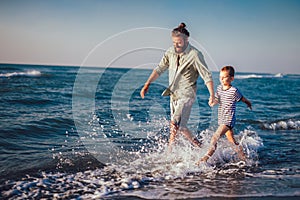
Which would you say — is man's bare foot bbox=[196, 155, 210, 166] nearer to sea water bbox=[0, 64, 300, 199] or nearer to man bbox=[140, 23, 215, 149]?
sea water bbox=[0, 64, 300, 199]

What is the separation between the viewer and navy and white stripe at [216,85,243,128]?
178 inches

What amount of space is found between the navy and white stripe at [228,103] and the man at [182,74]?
28 centimetres

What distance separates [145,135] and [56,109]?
3782 millimetres

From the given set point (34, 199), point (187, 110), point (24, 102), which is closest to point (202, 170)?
point (187, 110)

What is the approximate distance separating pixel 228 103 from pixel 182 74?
2.66ft

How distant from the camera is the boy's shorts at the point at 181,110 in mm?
4762

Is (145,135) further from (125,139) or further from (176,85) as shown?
(176,85)

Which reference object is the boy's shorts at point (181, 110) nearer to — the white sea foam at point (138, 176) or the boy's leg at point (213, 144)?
the white sea foam at point (138, 176)

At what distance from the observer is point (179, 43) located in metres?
4.55

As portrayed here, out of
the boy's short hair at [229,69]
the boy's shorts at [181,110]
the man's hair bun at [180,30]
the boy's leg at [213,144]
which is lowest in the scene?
the boy's leg at [213,144]

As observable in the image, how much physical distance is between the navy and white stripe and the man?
28 cm

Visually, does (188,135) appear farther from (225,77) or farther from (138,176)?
(138,176)

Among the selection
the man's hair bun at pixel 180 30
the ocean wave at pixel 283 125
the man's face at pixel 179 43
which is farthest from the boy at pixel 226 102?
the ocean wave at pixel 283 125

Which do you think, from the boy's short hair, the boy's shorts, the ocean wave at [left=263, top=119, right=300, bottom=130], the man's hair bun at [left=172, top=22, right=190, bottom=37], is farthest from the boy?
the ocean wave at [left=263, top=119, right=300, bottom=130]
